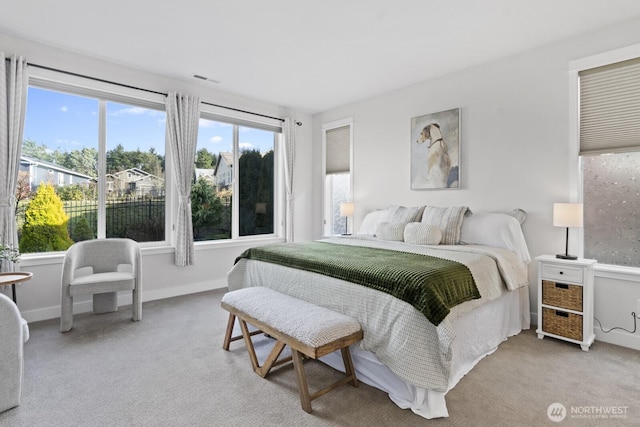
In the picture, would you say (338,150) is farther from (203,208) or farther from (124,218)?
(124,218)

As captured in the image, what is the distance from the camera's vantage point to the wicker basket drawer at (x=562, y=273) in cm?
268

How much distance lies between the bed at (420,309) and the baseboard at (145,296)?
1414 millimetres

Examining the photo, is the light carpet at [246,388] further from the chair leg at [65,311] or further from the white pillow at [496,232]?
the white pillow at [496,232]

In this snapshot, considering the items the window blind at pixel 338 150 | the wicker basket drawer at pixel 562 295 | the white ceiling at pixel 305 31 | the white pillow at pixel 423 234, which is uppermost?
the white ceiling at pixel 305 31

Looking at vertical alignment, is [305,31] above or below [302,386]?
above

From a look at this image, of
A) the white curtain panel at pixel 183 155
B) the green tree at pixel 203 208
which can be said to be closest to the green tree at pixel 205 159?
the green tree at pixel 203 208

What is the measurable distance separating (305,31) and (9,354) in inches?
123

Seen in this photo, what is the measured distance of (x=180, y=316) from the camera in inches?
136

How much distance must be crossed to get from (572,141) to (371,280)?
2497mm

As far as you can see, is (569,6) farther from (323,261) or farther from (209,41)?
(209,41)

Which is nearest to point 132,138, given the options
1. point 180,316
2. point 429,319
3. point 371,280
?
point 180,316

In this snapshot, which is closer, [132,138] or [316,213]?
[132,138]

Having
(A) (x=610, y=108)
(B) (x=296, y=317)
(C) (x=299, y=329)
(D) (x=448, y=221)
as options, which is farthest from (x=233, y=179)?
(A) (x=610, y=108)

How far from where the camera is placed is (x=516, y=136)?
345 centimetres
